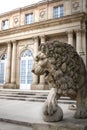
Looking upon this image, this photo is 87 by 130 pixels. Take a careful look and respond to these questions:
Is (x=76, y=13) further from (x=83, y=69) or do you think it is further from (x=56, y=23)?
(x=83, y=69)

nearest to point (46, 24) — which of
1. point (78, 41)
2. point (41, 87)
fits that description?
point (78, 41)

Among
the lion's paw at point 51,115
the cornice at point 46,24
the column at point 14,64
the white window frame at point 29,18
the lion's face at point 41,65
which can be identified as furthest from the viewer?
the white window frame at point 29,18

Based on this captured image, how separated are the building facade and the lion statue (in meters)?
12.7

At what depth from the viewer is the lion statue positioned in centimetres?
236

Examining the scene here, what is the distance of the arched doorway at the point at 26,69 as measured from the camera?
18.3 metres

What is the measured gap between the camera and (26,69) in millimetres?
18578

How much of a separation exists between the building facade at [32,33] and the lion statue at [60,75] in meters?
12.7

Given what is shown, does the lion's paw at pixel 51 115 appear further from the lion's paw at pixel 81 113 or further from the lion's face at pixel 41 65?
the lion's face at pixel 41 65

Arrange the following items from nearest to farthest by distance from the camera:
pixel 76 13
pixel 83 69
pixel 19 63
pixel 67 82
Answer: pixel 67 82, pixel 83 69, pixel 76 13, pixel 19 63

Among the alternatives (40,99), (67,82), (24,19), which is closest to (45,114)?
(67,82)

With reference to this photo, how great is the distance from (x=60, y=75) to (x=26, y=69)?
16.3 meters

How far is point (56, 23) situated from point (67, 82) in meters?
14.5

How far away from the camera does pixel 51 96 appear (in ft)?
8.03

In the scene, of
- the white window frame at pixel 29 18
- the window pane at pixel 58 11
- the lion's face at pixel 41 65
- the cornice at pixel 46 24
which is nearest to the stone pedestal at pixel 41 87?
the cornice at pixel 46 24
